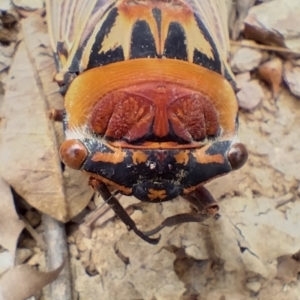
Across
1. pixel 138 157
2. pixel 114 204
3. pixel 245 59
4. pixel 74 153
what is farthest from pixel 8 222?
pixel 245 59

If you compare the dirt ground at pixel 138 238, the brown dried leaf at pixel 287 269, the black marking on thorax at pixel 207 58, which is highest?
the black marking on thorax at pixel 207 58

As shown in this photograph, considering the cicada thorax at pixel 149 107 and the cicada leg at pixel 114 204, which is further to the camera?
the cicada leg at pixel 114 204

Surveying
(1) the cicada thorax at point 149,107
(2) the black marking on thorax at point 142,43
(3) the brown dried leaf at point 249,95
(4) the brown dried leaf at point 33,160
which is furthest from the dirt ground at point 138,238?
(2) the black marking on thorax at point 142,43

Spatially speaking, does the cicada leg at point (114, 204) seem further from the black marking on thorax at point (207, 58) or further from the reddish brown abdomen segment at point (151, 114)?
the black marking on thorax at point (207, 58)

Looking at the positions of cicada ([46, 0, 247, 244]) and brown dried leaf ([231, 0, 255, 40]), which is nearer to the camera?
cicada ([46, 0, 247, 244])

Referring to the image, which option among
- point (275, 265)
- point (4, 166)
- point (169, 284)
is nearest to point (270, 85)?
point (275, 265)

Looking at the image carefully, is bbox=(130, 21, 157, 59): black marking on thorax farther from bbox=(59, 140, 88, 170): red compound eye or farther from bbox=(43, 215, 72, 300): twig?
bbox=(43, 215, 72, 300): twig

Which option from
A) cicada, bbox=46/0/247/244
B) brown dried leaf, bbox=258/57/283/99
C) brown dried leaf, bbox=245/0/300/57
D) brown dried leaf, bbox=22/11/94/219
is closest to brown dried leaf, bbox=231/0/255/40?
brown dried leaf, bbox=245/0/300/57
